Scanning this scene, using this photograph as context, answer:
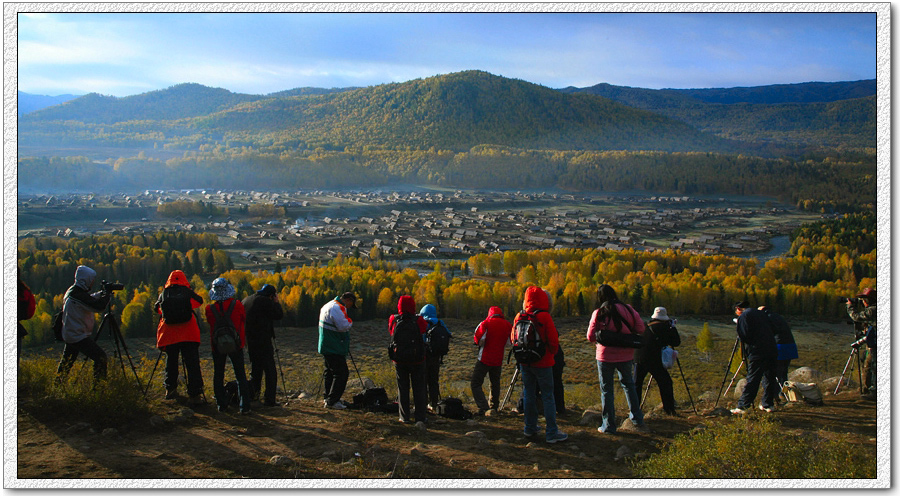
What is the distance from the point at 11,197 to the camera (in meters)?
7.20

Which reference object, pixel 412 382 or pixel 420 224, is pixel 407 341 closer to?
pixel 412 382

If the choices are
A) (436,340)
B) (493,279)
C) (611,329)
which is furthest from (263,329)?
(493,279)

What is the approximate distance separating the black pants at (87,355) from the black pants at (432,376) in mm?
4070

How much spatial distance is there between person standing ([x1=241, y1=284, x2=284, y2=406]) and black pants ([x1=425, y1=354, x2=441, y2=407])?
209 cm

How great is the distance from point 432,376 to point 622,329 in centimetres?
294

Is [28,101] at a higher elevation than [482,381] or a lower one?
higher

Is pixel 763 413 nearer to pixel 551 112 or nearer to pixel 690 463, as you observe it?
pixel 690 463

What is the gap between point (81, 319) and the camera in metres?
7.57

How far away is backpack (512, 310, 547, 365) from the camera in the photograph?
6965mm

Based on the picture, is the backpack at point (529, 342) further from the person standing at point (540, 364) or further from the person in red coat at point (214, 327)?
the person in red coat at point (214, 327)

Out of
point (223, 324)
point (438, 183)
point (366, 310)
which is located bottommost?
point (366, 310)

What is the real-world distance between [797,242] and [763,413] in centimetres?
4459

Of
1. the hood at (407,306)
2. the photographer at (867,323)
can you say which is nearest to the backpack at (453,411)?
the hood at (407,306)

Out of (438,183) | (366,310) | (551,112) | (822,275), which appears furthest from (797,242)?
(551,112)
